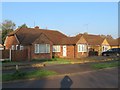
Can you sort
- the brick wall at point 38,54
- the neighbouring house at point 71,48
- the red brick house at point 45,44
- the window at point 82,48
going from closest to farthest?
the brick wall at point 38,54 < the red brick house at point 45,44 < the neighbouring house at point 71,48 < the window at point 82,48

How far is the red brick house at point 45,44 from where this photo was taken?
39.8 meters

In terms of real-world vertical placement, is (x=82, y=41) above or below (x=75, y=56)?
above

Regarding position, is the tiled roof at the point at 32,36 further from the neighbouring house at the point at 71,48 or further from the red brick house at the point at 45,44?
the neighbouring house at the point at 71,48

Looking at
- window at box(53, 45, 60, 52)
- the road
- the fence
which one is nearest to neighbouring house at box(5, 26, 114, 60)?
window at box(53, 45, 60, 52)

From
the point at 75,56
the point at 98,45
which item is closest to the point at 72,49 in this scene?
the point at 75,56

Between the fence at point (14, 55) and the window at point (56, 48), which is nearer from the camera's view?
the fence at point (14, 55)

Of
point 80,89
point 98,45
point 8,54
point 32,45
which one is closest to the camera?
point 80,89

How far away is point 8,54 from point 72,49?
15.1 m

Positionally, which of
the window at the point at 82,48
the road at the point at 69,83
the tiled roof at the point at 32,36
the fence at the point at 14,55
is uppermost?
the tiled roof at the point at 32,36

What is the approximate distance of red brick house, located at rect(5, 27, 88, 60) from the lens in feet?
131

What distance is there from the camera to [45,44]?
40656 mm

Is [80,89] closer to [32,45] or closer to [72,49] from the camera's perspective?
[32,45]

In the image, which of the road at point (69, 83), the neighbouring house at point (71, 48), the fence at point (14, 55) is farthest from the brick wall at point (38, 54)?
the road at point (69, 83)

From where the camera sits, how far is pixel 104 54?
53.5 meters
